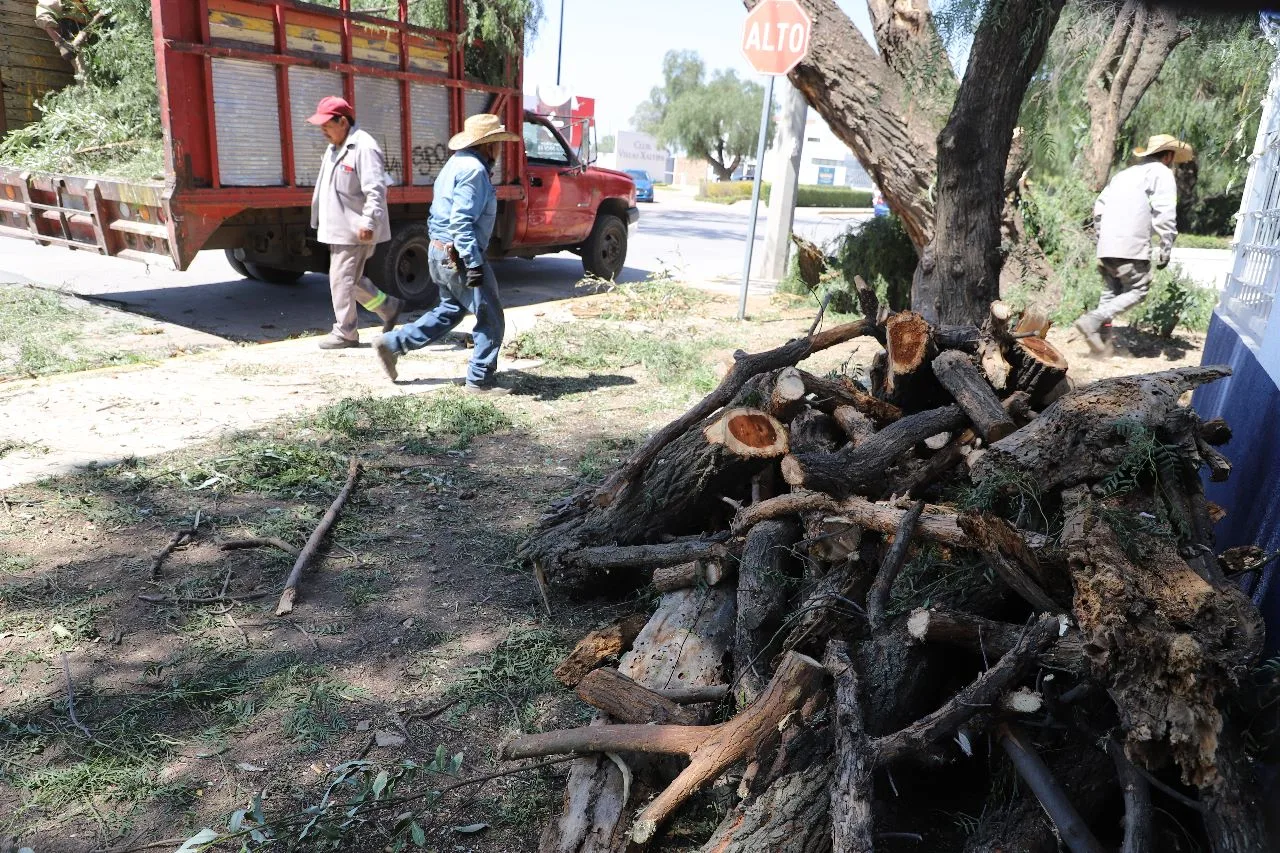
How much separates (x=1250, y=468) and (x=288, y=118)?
7.94 meters

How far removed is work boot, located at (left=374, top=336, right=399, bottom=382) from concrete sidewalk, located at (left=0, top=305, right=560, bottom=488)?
0.34ft

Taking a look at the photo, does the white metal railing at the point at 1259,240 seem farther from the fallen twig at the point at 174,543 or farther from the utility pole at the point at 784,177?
the utility pole at the point at 784,177

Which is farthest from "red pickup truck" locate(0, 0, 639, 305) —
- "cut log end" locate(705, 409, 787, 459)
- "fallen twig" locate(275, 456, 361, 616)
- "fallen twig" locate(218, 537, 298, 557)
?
"cut log end" locate(705, 409, 787, 459)

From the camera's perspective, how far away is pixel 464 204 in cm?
686

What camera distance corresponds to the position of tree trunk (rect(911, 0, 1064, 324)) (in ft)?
20.6

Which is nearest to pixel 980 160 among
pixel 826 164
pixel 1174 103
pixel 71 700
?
pixel 71 700

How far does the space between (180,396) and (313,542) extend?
295 cm

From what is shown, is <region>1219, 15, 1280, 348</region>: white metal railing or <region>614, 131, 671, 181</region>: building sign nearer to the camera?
<region>1219, 15, 1280, 348</region>: white metal railing

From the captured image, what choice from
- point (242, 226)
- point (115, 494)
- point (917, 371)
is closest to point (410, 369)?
point (242, 226)

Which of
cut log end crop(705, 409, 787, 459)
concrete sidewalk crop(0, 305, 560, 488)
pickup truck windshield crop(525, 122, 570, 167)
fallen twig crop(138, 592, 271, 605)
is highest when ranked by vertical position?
pickup truck windshield crop(525, 122, 570, 167)

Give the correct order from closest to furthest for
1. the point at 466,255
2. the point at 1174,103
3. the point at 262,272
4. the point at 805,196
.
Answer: the point at 466,255 → the point at 262,272 → the point at 1174,103 → the point at 805,196

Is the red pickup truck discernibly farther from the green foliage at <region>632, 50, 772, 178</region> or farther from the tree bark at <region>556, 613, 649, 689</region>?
the green foliage at <region>632, 50, 772, 178</region>

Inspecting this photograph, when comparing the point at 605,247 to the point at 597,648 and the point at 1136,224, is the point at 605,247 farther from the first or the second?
the point at 597,648

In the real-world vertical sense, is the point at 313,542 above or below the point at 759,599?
below
